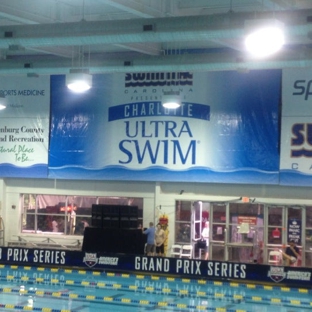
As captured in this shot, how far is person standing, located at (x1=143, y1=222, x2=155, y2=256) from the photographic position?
2097 centimetres

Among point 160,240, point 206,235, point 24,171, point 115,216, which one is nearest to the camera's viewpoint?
point 115,216

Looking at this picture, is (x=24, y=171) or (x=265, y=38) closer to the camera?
(x=265, y=38)

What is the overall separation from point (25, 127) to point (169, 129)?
16.3 ft

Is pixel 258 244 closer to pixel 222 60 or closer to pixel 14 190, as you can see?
pixel 222 60

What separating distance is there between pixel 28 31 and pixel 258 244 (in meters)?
10.2

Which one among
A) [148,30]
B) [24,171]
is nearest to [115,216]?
[24,171]

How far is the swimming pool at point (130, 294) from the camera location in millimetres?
14516

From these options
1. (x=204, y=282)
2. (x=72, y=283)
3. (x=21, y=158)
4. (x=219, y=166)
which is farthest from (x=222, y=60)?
(x=21, y=158)

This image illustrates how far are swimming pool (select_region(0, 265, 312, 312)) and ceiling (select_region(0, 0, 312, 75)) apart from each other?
17.4ft

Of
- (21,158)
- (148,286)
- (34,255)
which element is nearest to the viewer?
(148,286)

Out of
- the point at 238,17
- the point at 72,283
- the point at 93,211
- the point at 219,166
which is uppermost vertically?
the point at 238,17

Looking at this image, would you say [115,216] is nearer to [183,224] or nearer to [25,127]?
[183,224]

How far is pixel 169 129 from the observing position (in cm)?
2172

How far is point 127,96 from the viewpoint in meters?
22.2
